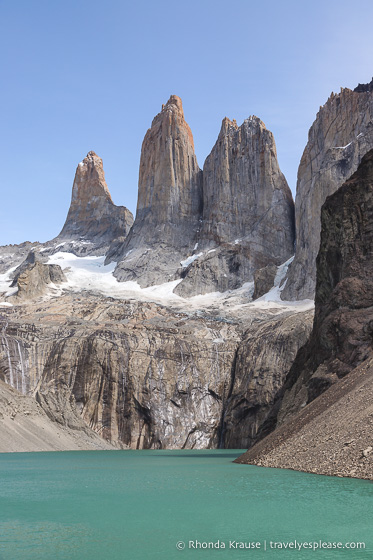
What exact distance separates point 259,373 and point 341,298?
39490 mm

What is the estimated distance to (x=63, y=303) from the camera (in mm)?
100625

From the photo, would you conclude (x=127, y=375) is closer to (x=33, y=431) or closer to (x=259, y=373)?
(x=259, y=373)

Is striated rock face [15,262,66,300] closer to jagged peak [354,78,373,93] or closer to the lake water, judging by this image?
jagged peak [354,78,373,93]

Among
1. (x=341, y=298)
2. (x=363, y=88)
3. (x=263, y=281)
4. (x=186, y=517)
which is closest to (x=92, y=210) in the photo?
(x=263, y=281)

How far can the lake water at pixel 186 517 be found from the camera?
12.6 metres

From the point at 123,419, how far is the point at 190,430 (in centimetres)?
821

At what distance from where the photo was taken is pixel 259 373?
76750 millimetres

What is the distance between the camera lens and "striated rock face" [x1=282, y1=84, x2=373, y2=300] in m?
104

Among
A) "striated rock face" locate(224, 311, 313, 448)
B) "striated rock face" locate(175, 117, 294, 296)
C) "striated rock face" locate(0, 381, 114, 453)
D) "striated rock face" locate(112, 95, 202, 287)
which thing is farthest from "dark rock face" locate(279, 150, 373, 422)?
"striated rock face" locate(112, 95, 202, 287)

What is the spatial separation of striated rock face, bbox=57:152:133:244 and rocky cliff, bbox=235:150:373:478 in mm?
128779

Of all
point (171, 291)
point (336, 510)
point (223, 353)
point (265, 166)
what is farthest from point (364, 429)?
point (265, 166)

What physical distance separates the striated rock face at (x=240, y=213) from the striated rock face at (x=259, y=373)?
4067cm

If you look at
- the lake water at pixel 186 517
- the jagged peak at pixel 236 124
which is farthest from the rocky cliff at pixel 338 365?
the jagged peak at pixel 236 124

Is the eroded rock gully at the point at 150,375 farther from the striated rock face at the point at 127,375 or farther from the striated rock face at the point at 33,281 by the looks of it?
the striated rock face at the point at 33,281
